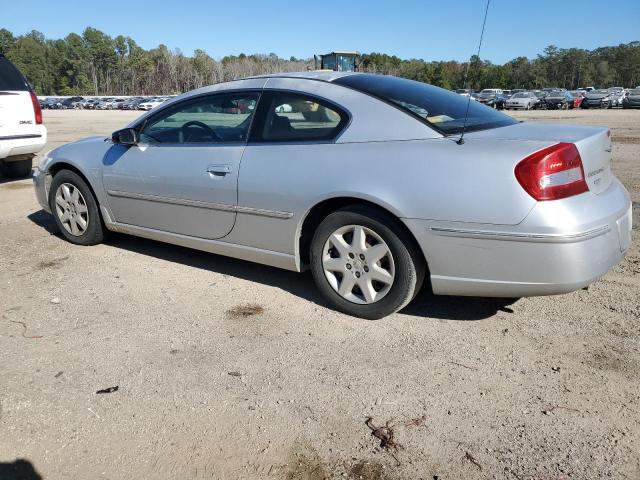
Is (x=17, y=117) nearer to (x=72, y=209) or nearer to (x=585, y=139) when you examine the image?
(x=72, y=209)

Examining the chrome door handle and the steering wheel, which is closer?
the chrome door handle

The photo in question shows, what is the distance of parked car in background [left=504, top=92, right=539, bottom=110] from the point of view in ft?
149

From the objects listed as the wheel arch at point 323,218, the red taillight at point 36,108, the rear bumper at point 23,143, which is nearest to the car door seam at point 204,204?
the wheel arch at point 323,218

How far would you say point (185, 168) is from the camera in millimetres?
4117

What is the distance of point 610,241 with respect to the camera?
306 cm

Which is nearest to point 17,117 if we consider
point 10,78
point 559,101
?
point 10,78

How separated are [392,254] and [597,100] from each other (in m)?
48.5

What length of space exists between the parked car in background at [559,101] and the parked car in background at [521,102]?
1.07m

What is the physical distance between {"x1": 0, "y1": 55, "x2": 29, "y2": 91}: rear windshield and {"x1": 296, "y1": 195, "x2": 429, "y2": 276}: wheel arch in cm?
616

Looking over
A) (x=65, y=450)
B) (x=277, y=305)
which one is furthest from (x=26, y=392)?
(x=277, y=305)

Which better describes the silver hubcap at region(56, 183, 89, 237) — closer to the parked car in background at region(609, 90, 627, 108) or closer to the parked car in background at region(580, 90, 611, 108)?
the parked car in background at region(580, 90, 611, 108)

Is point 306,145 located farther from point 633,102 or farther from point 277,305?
point 633,102

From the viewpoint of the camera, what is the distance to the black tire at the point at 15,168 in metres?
9.12


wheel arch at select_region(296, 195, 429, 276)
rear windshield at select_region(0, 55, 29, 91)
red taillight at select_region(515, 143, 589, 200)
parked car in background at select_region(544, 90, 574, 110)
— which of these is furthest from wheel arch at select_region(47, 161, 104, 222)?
parked car in background at select_region(544, 90, 574, 110)
